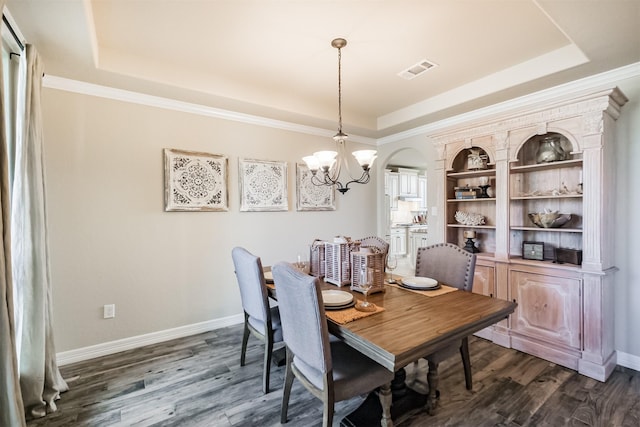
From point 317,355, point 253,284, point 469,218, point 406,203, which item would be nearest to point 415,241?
point 406,203

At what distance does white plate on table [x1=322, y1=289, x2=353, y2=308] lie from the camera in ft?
5.75

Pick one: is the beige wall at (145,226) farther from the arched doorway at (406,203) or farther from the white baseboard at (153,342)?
the arched doorway at (406,203)

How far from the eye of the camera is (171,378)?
2.39m

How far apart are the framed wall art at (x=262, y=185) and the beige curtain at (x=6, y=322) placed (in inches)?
85.6

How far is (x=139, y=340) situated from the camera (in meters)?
2.93

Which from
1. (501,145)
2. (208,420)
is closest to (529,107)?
(501,145)

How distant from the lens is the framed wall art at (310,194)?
395 cm

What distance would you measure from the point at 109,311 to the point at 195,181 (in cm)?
146

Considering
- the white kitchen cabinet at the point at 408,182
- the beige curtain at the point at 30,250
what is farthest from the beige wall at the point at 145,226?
the white kitchen cabinet at the point at 408,182

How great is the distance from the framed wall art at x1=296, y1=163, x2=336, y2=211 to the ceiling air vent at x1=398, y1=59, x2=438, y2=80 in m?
1.64

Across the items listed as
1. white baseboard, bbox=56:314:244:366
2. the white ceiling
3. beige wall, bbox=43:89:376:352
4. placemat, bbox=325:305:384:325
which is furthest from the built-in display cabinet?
white baseboard, bbox=56:314:244:366

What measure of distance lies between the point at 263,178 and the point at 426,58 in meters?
2.13

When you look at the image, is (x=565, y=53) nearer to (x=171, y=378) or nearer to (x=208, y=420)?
(x=208, y=420)

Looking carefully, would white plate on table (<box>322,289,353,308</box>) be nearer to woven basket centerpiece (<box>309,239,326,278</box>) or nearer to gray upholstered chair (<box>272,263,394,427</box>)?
gray upholstered chair (<box>272,263,394,427</box>)
